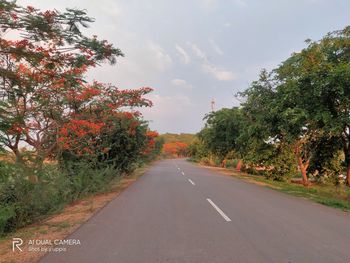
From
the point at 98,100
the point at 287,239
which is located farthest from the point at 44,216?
the point at 98,100

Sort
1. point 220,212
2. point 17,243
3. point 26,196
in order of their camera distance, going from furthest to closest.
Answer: point 220,212 < point 26,196 < point 17,243

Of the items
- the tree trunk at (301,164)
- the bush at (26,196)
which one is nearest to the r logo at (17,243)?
the bush at (26,196)

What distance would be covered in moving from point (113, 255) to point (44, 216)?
4837 millimetres

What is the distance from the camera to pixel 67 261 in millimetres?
5516

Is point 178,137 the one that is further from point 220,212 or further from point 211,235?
point 211,235

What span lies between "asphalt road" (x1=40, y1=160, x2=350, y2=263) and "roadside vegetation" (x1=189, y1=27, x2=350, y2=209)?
4877mm

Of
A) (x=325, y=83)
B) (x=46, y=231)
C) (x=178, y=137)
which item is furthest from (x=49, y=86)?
(x=178, y=137)

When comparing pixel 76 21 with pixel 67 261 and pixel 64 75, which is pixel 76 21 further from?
pixel 67 261

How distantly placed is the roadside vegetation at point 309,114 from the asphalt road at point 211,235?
488 centimetres

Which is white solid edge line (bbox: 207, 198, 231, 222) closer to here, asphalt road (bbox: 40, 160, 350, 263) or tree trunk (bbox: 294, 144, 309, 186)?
asphalt road (bbox: 40, 160, 350, 263)

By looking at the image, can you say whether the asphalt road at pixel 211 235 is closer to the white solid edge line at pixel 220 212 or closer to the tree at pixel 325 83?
the white solid edge line at pixel 220 212

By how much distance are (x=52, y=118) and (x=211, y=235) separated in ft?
30.8

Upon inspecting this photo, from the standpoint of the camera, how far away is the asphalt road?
18.7ft

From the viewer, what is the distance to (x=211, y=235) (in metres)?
7.12
